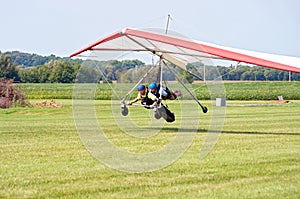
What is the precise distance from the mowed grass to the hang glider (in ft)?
5.64

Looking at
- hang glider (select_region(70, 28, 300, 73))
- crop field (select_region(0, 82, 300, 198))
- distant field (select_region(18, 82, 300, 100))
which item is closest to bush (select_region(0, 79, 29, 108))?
distant field (select_region(18, 82, 300, 100))

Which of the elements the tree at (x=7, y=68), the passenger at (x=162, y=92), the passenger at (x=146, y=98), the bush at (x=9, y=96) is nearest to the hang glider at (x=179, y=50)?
the passenger at (x=162, y=92)

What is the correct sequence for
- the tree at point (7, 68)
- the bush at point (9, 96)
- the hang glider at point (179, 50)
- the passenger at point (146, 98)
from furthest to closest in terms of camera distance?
the tree at point (7, 68), the bush at point (9, 96), the passenger at point (146, 98), the hang glider at point (179, 50)

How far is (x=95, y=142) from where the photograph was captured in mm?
13953

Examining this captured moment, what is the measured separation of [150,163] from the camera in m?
11.3

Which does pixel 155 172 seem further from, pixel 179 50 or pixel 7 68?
pixel 7 68

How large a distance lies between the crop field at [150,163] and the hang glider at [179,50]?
166cm

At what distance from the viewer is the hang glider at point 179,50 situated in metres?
13.6

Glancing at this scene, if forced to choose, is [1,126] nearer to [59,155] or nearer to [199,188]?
[59,155]

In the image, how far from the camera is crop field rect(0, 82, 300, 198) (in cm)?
867

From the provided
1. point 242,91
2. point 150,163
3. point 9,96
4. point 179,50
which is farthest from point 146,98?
point 242,91

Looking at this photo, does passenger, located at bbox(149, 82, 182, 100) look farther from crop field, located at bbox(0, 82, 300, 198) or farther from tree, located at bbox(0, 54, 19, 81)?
tree, located at bbox(0, 54, 19, 81)

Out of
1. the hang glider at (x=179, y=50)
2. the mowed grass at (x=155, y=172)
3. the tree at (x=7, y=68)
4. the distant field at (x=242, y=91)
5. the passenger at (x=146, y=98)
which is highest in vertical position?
the tree at (x=7, y=68)

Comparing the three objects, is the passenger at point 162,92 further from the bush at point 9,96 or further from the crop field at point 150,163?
the bush at point 9,96
